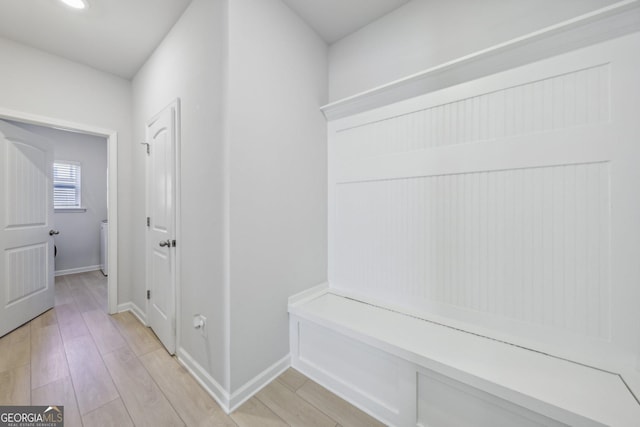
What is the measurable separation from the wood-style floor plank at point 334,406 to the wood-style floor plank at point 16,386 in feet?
5.28

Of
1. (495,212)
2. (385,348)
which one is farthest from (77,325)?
(495,212)

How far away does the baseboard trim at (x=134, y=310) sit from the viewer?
2.31m

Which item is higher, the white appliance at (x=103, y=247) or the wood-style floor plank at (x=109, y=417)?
the white appliance at (x=103, y=247)

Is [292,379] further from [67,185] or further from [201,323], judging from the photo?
[67,185]

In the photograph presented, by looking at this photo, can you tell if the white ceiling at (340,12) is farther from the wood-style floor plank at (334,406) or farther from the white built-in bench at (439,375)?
the wood-style floor plank at (334,406)

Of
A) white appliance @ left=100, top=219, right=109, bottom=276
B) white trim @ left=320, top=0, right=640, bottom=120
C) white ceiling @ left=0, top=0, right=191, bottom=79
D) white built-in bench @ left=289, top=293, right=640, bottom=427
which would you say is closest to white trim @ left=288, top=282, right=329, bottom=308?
white built-in bench @ left=289, top=293, right=640, bottom=427

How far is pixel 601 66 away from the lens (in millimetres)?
1048

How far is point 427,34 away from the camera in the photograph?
1526 millimetres

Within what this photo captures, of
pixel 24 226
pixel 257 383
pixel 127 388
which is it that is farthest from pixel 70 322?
pixel 257 383

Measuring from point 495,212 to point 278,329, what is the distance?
5.05ft

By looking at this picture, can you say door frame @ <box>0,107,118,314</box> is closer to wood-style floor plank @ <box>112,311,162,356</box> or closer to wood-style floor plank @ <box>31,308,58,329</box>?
wood-style floor plank @ <box>112,311,162,356</box>

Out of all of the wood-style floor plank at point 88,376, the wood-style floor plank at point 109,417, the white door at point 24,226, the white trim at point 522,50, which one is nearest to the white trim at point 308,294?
the wood-style floor plank at point 109,417

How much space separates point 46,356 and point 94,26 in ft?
8.48

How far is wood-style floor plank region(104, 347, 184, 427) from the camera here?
1249 millimetres
